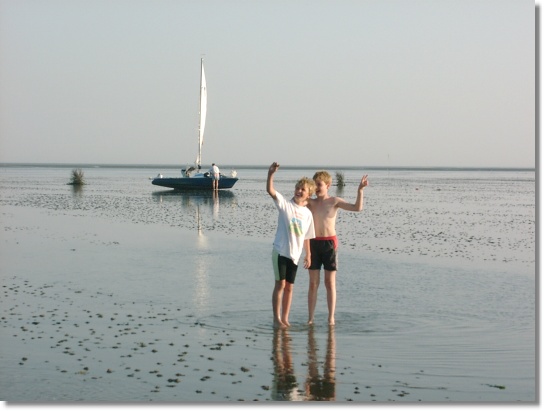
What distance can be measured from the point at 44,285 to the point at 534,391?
849cm

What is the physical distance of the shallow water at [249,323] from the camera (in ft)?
25.8

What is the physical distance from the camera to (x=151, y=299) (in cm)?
1268

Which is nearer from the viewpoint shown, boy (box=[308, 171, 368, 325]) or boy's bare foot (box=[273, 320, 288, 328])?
boy (box=[308, 171, 368, 325])

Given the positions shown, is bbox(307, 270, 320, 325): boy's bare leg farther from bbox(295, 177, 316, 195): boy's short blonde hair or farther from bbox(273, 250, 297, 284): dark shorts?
bbox(295, 177, 316, 195): boy's short blonde hair

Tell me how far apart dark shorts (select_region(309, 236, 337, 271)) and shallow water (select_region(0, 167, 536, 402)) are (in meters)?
0.79

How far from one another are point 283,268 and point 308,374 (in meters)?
2.21

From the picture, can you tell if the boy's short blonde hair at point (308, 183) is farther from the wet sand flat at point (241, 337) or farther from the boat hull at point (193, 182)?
the boat hull at point (193, 182)

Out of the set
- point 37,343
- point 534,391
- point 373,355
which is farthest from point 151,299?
point 534,391

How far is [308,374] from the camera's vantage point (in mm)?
8312

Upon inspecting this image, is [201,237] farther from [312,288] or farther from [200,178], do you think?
[200,178]

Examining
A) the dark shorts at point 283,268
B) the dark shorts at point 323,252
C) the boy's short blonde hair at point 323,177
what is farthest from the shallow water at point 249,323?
the boy's short blonde hair at point 323,177

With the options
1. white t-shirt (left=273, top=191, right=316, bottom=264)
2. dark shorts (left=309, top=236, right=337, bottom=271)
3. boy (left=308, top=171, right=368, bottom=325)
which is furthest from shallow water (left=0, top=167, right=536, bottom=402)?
white t-shirt (left=273, top=191, right=316, bottom=264)

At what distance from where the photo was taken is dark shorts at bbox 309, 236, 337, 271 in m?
10.5

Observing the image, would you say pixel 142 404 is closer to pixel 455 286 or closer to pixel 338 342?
pixel 338 342
